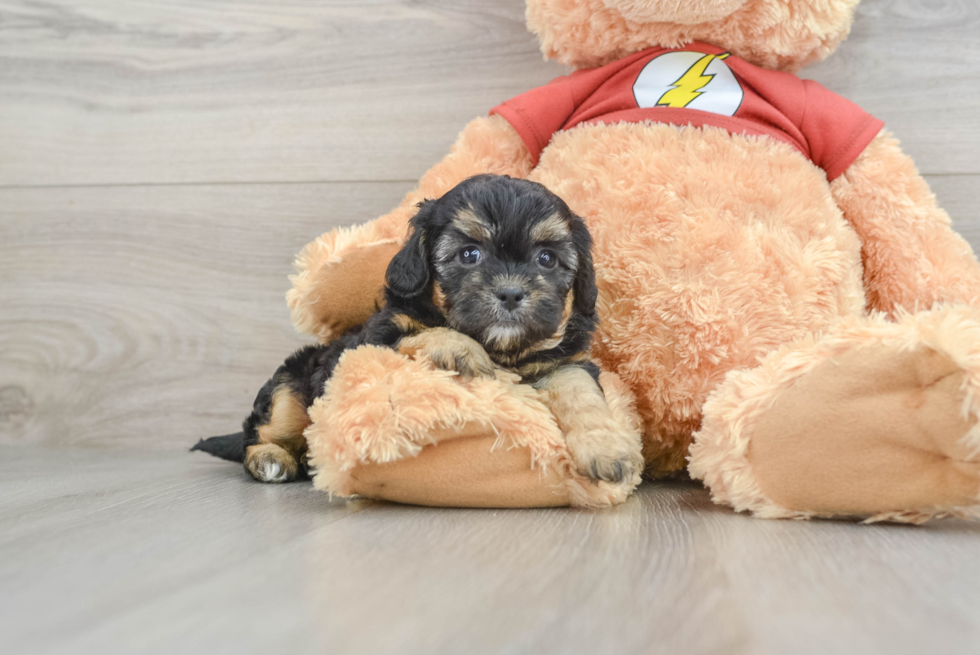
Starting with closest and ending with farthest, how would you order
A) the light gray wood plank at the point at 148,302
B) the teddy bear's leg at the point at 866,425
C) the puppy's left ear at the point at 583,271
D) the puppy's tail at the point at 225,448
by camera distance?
the teddy bear's leg at the point at 866,425 → the puppy's left ear at the point at 583,271 → the puppy's tail at the point at 225,448 → the light gray wood plank at the point at 148,302

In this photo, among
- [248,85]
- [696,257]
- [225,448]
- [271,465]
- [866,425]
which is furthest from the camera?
[248,85]

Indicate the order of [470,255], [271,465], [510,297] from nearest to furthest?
[510,297], [470,255], [271,465]

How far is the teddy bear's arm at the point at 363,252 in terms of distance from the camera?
176 cm

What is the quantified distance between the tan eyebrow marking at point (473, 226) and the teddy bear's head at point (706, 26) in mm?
679

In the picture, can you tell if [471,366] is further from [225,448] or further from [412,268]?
[225,448]

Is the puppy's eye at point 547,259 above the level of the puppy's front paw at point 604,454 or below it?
above

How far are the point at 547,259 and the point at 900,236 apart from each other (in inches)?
34.8

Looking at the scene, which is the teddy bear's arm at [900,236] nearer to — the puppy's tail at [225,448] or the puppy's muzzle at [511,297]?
the puppy's muzzle at [511,297]

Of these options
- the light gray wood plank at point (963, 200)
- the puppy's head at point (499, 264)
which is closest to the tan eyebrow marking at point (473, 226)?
the puppy's head at point (499, 264)

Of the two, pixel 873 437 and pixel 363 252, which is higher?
pixel 363 252

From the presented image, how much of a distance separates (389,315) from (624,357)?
54cm

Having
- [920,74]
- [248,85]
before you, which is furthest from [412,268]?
[920,74]

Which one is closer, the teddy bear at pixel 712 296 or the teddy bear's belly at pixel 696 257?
the teddy bear at pixel 712 296

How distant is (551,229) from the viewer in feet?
4.68
